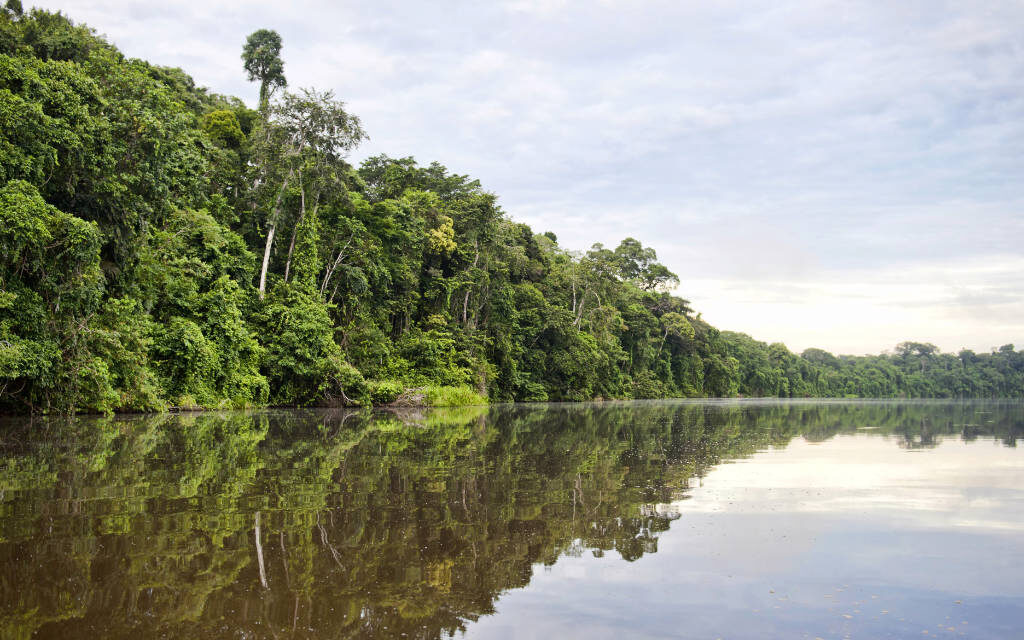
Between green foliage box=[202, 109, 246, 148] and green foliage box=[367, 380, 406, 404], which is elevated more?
green foliage box=[202, 109, 246, 148]

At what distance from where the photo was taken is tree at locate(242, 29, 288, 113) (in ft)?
172

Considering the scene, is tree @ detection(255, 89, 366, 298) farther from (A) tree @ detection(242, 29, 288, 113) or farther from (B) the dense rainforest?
(A) tree @ detection(242, 29, 288, 113)

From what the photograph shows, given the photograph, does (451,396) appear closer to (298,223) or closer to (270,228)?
(298,223)

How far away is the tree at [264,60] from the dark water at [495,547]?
160 ft

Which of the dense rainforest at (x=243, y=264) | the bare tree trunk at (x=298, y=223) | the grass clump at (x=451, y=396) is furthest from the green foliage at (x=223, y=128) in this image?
the grass clump at (x=451, y=396)

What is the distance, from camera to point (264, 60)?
52.7m

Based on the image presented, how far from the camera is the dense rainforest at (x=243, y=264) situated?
1644 cm

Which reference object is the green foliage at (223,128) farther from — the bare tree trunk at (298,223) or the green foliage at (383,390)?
the green foliage at (383,390)

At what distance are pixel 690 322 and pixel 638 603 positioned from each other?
70.1m

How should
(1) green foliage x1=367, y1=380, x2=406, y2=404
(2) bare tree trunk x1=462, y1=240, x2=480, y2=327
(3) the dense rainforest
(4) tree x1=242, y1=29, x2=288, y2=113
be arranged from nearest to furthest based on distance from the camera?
(3) the dense rainforest
(1) green foliage x1=367, y1=380, x2=406, y2=404
(2) bare tree trunk x1=462, y1=240, x2=480, y2=327
(4) tree x1=242, y1=29, x2=288, y2=113

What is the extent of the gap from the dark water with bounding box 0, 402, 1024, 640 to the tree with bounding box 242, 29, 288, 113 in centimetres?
4891

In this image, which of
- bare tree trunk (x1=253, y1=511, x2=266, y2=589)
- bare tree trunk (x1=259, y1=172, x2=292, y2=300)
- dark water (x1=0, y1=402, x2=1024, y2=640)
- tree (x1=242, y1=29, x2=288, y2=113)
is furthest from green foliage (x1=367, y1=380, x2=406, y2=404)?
tree (x1=242, y1=29, x2=288, y2=113)

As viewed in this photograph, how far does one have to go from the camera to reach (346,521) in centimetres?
571

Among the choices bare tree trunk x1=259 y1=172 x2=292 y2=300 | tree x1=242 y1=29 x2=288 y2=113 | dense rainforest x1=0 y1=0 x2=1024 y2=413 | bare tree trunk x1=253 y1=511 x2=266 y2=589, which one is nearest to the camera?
bare tree trunk x1=253 y1=511 x2=266 y2=589
